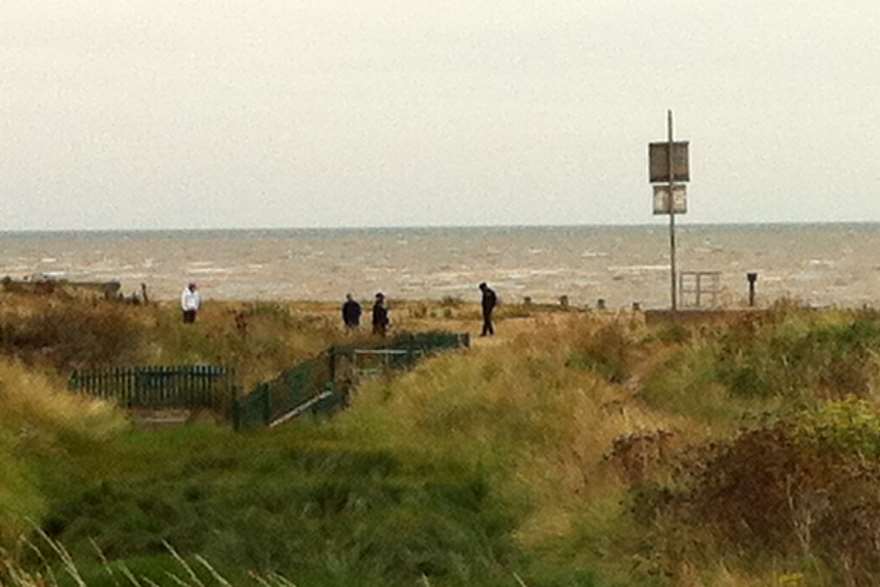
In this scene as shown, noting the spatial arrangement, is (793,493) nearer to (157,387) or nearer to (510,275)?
(157,387)

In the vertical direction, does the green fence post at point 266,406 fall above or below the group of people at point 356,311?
below

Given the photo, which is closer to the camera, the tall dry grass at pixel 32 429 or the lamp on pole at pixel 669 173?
the tall dry grass at pixel 32 429

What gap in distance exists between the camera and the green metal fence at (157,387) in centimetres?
2281

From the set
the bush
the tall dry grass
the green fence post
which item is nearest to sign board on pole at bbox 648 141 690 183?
the green fence post

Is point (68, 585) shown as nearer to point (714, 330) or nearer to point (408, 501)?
point (408, 501)

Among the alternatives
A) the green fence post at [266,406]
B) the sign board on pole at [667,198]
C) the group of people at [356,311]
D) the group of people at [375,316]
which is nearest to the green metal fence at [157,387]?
the green fence post at [266,406]

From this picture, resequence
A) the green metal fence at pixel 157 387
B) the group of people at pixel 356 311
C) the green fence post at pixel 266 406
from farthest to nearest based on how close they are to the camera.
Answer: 1. the group of people at pixel 356 311
2. the green metal fence at pixel 157 387
3. the green fence post at pixel 266 406

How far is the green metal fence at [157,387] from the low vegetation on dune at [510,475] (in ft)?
3.78

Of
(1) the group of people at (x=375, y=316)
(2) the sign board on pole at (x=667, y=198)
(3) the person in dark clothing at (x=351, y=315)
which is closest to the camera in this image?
(2) the sign board on pole at (x=667, y=198)

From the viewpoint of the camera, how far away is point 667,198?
3028cm

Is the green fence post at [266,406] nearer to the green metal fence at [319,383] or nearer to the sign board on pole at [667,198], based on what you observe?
the green metal fence at [319,383]

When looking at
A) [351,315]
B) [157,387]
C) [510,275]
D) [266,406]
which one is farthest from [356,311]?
[510,275]

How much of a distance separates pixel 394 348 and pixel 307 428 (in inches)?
263

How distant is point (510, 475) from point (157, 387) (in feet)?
32.5
